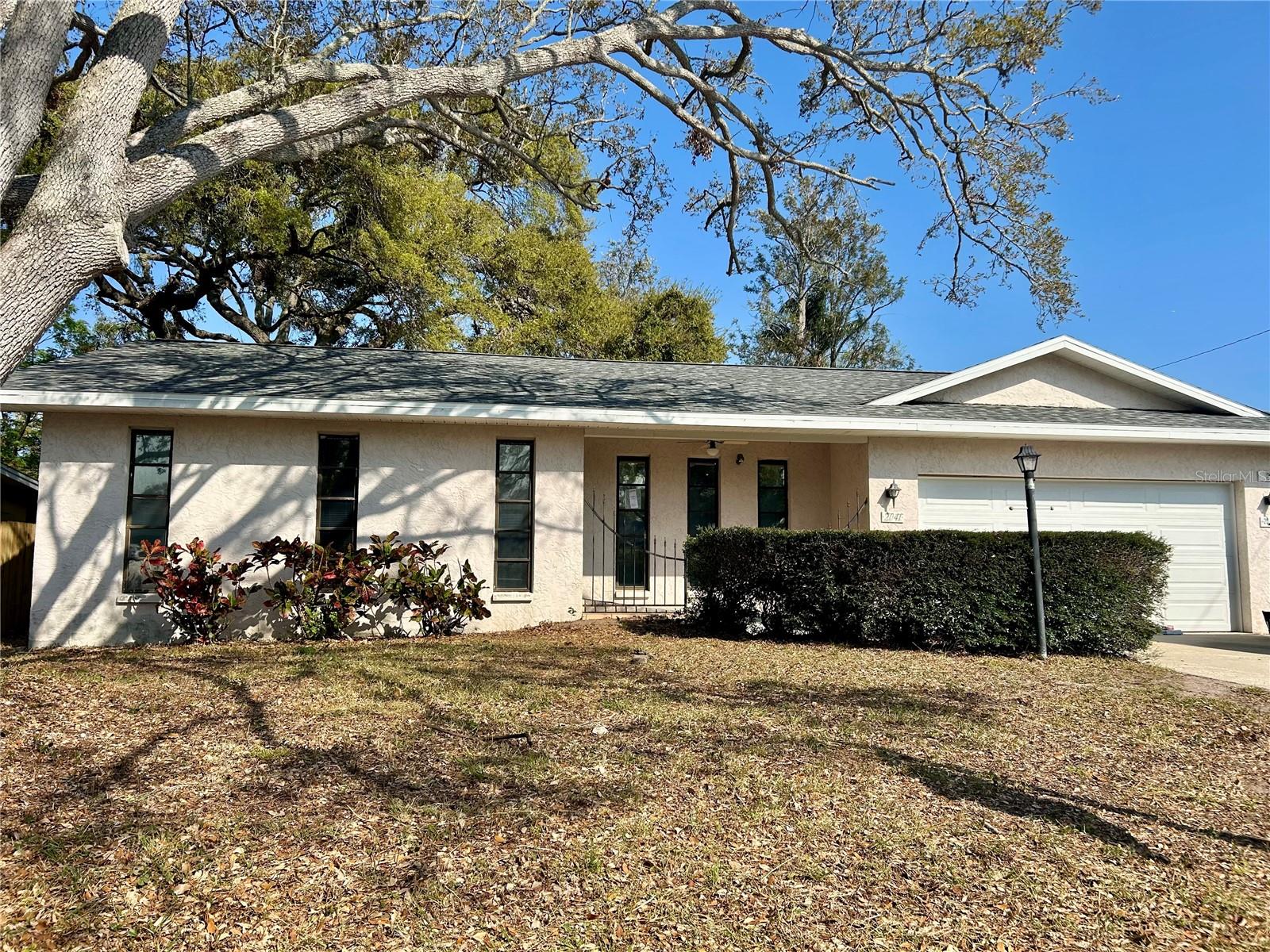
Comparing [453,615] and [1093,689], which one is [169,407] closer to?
[453,615]

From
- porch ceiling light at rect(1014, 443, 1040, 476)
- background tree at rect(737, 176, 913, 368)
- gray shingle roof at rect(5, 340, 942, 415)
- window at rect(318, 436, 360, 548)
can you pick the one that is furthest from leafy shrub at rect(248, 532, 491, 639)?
background tree at rect(737, 176, 913, 368)

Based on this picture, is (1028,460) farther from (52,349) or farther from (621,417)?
(52,349)

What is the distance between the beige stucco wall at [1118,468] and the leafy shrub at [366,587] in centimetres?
606

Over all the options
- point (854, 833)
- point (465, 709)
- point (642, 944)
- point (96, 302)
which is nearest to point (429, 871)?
point (642, 944)

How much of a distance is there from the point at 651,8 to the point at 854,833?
34.3 feet

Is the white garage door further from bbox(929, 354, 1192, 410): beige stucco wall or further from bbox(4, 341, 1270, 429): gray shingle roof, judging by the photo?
bbox(929, 354, 1192, 410): beige stucco wall

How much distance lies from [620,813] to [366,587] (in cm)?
630

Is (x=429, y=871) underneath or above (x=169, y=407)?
underneath

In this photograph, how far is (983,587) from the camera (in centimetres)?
920

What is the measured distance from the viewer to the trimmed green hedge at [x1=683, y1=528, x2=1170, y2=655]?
9156mm

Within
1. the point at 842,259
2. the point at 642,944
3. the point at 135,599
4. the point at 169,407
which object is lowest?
the point at 642,944

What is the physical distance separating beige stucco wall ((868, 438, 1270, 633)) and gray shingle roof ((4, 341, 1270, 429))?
1.48 feet

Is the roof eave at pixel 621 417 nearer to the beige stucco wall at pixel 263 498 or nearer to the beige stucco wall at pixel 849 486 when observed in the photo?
the beige stucco wall at pixel 263 498

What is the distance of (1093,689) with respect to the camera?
7.43m
